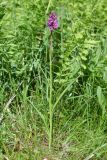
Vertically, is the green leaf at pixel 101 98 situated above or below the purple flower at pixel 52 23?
below

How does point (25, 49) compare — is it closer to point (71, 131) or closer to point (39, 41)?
point (39, 41)

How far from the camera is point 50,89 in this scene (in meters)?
2.60

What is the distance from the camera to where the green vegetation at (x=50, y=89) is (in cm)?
257

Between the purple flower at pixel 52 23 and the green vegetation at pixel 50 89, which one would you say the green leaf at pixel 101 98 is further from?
the purple flower at pixel 52 23

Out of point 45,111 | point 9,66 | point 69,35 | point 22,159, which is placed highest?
point 69,35

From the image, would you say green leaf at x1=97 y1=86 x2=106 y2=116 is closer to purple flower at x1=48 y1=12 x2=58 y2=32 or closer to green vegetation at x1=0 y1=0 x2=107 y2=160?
green vegetation at x1=0 y1=0 x2=107 y2=160

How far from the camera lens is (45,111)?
2.67 m

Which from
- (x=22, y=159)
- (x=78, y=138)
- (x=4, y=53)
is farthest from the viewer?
(x=4, y=53)

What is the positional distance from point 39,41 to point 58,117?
55 cm

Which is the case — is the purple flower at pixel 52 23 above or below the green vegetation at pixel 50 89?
above

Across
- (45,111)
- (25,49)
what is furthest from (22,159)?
(25,49)

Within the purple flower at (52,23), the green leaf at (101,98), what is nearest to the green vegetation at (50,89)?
the green leaf at (101,98)

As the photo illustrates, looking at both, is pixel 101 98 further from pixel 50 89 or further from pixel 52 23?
pixel 52 23

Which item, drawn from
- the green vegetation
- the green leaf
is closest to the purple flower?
the green vegetation
